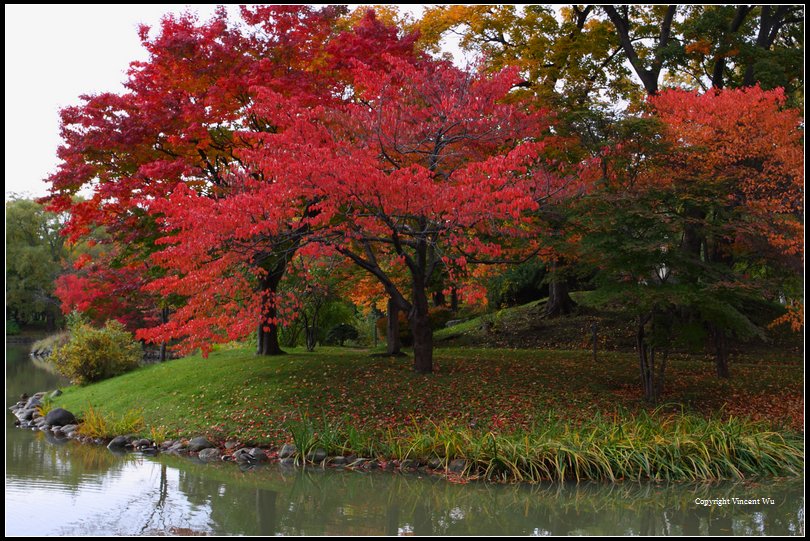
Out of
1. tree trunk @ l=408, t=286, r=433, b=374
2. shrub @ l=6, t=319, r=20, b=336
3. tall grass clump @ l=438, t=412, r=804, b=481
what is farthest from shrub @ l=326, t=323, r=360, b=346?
shrub @ l=6, t=319, r=20, b=336

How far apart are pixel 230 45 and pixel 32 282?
3189 centimetres

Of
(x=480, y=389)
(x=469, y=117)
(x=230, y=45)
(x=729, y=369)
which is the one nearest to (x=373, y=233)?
(x=469, y=117)

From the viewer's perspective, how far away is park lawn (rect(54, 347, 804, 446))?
→ 34.3ft

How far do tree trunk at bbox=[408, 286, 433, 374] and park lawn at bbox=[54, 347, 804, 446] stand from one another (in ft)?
0.89

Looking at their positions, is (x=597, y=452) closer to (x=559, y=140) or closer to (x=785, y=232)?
(x=785, y=232)

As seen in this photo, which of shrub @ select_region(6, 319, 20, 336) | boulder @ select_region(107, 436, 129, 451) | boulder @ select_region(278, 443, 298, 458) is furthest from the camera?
shrub @ select_region(6, 319, 20, 336)

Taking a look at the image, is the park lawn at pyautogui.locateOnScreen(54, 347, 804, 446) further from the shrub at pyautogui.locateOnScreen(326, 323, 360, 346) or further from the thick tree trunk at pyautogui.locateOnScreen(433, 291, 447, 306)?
the thick tree trunk at pyautogui.locateOnScreen(433, 291, 447, 306)

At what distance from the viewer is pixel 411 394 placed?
440 inches

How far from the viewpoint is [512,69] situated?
1111 centimetres

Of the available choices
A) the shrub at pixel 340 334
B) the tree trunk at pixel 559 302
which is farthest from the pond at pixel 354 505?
the shrub at pixel 340 334

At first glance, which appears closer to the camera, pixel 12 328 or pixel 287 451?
pixel 287 451

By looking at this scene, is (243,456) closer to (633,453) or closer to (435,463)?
(435,463)

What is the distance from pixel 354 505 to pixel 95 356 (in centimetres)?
1065

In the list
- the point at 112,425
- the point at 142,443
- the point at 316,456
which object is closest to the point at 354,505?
the point at 316,456
